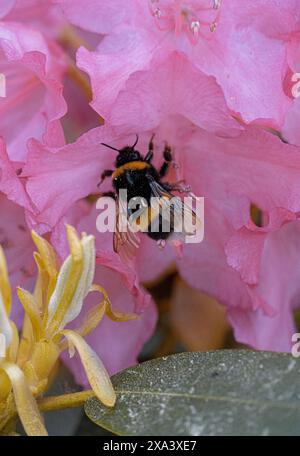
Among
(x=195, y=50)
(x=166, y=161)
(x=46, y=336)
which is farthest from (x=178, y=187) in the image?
(x=46, y=336)

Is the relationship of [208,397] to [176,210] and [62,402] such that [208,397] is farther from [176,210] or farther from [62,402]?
[176,210]

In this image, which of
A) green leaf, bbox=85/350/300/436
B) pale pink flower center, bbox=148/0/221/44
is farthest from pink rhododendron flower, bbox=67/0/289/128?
green leaf, bbox=85/350/300/436

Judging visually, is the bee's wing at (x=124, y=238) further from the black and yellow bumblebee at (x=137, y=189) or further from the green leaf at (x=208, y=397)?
the green leaf at (x=208, y=397)

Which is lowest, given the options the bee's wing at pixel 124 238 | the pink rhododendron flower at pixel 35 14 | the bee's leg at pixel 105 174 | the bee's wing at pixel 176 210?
the bee's wing at pixel 124 238

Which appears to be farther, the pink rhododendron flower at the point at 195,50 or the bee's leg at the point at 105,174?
the bee's leg at the point at 105,174

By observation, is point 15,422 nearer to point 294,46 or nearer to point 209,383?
point 209,383

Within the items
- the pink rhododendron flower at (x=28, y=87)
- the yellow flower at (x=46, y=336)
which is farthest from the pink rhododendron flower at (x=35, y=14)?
the yellow flower at (x=46, y=336)
